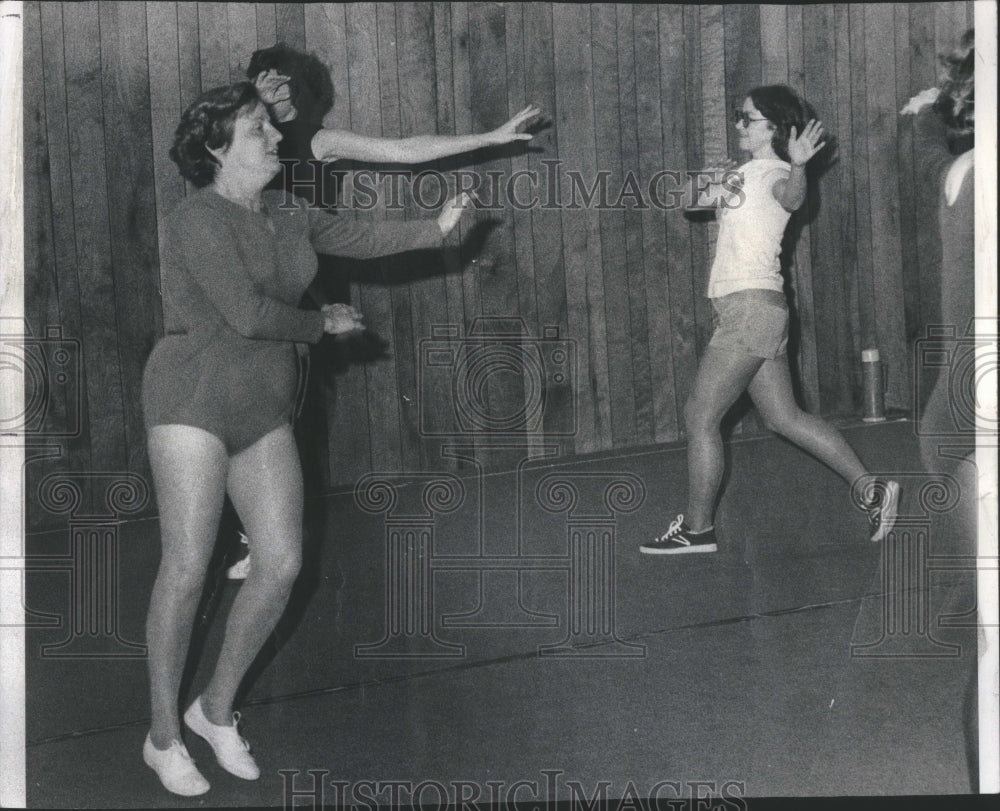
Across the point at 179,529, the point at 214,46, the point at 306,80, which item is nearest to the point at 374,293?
the point at 306,80

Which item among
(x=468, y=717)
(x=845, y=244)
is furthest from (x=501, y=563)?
(x=845, y=244)

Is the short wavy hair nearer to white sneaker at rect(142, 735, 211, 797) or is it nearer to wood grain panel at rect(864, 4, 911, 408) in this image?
wood grain panel at rect(864, 4, 911, 408)

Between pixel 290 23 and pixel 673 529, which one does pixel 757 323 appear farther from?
pixel 290 23

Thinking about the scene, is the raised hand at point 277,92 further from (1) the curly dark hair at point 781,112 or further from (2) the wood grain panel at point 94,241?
(1) the curly dark hair at point 781,112

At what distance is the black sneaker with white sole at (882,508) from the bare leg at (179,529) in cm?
215

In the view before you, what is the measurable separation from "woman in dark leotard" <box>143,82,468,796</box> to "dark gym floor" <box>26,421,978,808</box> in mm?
200

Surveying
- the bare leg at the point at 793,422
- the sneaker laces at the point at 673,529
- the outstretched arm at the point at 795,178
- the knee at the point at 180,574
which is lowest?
the sneaker laces at the point at 673,529

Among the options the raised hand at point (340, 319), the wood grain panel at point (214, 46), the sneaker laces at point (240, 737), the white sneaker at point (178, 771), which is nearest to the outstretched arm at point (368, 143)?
the wood grain panel at point (214, 46)

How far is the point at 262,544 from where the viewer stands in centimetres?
253

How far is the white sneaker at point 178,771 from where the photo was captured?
248cm

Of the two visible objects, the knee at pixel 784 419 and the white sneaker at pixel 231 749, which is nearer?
the white sneaker at pixel 231 749

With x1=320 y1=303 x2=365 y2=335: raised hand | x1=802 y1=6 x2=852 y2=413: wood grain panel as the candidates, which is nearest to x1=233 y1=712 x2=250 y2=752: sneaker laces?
x1=320 y1=303 x2=365 y2=335: raised hand

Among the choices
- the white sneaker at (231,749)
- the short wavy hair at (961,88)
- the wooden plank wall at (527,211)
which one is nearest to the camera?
the white sneaker at (231,749)

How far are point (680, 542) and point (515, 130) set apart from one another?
149 cm
